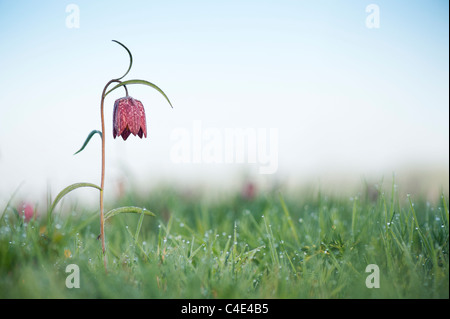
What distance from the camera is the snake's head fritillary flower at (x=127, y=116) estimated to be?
1243 millimetres

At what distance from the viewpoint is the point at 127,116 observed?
125cm

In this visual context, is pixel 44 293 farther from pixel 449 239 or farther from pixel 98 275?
pixel 449 239

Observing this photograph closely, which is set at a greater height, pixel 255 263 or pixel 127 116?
pixel 127 116

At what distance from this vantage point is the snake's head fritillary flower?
1.24 metres

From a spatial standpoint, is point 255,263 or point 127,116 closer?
point 127,116

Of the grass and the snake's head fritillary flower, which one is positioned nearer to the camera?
the grass

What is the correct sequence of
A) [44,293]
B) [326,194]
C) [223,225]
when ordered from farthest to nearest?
1. [326,194]
2. [223,225]
3. [44,293]

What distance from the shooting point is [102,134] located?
120cm

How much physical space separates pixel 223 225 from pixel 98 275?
804mm

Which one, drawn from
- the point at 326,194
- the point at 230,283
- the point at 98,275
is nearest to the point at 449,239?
the point at 230,283

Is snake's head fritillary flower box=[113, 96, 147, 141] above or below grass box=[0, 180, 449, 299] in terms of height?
above

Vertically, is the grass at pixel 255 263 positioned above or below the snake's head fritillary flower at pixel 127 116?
below

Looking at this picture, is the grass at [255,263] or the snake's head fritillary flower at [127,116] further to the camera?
the snake's head fritillary flower at [127,116]
